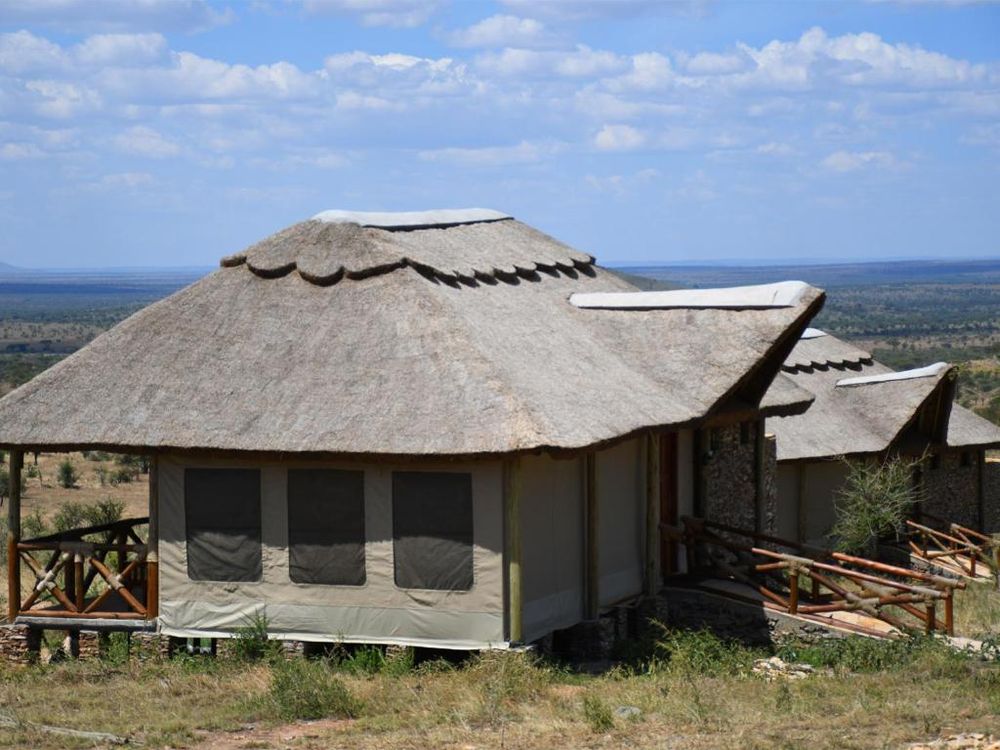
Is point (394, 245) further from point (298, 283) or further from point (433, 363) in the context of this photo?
point (433, 363)

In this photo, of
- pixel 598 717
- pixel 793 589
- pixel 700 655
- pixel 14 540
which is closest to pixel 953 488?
pixel 793 589

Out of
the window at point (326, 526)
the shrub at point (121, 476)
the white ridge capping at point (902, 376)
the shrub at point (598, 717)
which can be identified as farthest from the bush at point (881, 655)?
the shrub at point (121, 476)

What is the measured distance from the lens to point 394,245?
16.1m

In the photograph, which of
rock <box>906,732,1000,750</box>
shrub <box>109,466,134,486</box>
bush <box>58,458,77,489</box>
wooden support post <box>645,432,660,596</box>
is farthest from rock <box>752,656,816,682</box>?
shrub <box>109,466,134,486</box>

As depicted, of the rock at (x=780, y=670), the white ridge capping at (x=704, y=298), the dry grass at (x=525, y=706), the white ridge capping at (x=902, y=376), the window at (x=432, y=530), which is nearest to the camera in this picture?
the dry grass at (x=525, y=706)

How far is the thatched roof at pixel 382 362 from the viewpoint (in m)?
13.8

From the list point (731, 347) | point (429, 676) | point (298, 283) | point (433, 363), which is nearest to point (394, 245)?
point (298, 283)

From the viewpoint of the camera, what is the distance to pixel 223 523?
14648 millimetres

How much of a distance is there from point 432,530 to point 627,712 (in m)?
2.95

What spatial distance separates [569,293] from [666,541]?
10.2 feet

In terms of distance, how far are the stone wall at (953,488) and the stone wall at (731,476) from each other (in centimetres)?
687

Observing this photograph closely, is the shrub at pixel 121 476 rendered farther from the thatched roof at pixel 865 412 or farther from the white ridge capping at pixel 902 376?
the white ridge capping at pixel 902 376

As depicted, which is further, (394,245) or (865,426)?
(865,426)

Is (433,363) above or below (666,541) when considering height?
above
